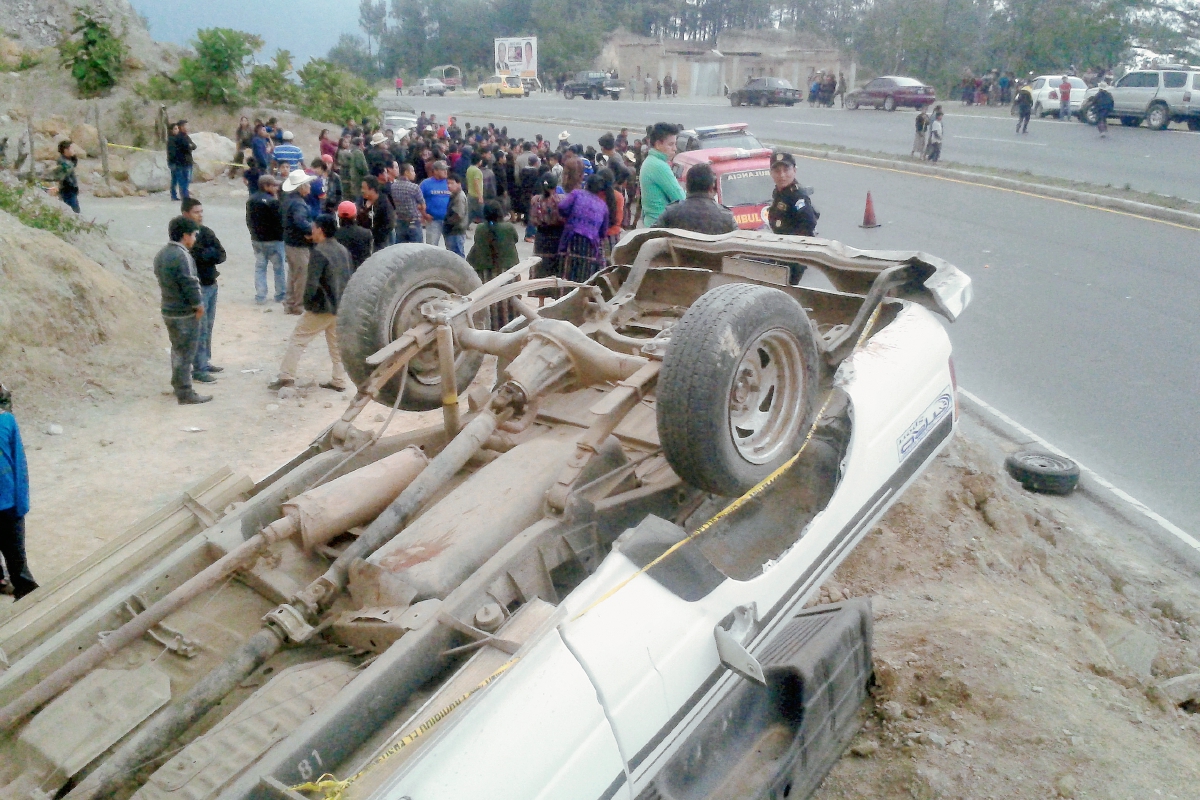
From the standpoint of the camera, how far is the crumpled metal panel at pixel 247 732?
2.60m

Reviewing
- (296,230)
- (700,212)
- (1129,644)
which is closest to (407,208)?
(296,230)

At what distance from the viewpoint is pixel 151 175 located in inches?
795

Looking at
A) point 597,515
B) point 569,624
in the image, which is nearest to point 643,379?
point 597,515

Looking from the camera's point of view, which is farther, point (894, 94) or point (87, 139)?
point (894, 94)

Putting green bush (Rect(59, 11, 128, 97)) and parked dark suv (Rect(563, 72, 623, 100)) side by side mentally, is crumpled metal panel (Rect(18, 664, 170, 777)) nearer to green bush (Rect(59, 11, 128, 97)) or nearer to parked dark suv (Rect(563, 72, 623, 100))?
green bush (Rect(59, 11, 128, 97))

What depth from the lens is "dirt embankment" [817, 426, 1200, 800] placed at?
11.6 ft

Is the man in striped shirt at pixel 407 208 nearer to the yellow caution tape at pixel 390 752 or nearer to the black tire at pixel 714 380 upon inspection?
the black tire at pixel 714 380

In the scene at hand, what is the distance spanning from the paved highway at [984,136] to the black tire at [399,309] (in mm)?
15431

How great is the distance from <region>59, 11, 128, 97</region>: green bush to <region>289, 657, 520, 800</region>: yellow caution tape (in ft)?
95.8

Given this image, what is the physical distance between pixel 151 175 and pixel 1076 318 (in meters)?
19.0

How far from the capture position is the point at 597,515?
3373mm

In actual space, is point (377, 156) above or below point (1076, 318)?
above

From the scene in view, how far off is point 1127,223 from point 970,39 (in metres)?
41.6

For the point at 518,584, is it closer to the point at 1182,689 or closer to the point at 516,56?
the point at 1182,689
